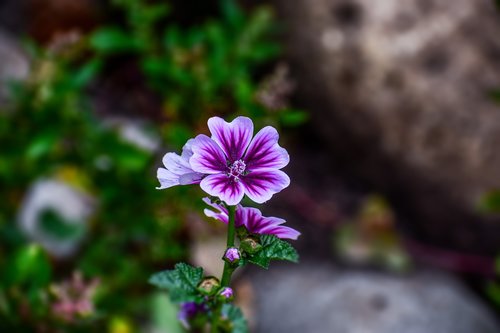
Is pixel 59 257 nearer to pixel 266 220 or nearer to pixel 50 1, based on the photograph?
pixel 50 1

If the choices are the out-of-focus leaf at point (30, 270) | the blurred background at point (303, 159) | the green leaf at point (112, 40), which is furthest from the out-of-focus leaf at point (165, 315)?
the green leaf at point (112, 40)

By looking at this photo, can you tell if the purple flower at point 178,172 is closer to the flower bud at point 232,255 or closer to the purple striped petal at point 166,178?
the purple striped petal at point 166,178

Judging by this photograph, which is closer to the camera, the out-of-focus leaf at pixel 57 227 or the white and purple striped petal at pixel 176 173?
the white and purple striped petal at pixel 176 173

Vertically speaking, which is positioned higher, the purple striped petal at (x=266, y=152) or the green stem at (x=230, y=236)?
the purple striped petal at (x=266, y=152)

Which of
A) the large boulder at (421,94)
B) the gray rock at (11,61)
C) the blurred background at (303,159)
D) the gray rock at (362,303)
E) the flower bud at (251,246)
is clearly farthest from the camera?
the gray rock at (11,61)

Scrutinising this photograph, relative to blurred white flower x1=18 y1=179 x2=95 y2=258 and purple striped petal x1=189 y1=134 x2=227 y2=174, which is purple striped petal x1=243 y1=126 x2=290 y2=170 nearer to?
purple striped petal x1=189 y1=134 x2=227 y2=174

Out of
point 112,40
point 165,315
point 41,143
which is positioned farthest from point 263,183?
point 112,40

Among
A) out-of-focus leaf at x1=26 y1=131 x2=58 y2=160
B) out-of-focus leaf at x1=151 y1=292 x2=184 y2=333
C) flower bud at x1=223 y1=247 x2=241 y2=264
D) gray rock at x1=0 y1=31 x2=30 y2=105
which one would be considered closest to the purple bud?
flower bud at x1=223 y1=247 x2=241 y2=264
